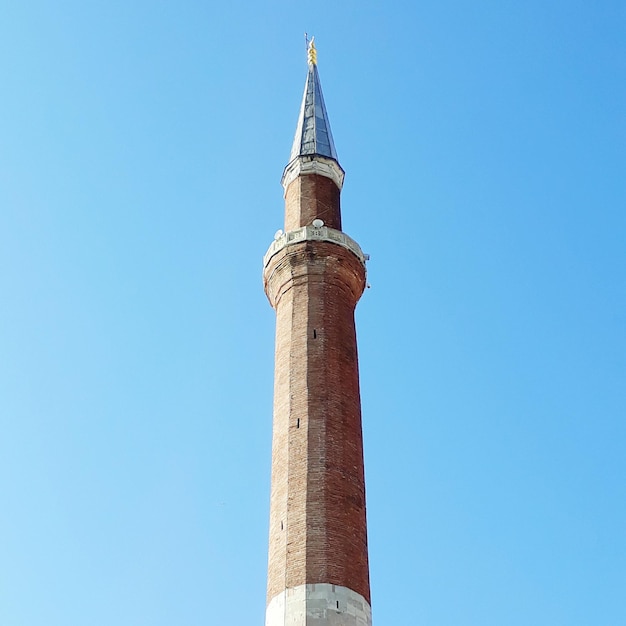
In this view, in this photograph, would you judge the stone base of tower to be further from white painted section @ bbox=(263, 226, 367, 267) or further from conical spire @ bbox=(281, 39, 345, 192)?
conical spire @ bbox=(281, 39, 345, 192)

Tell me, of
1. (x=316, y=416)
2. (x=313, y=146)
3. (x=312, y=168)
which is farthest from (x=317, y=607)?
(x=313, y=146)

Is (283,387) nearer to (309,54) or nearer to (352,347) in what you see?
(352,347)

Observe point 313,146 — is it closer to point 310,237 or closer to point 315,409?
point 310,237

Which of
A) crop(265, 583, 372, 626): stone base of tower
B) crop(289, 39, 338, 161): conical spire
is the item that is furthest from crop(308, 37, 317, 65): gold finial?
crop(265, 583, 372, 626): stone base of tower

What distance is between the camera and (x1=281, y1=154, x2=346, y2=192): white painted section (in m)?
25.4

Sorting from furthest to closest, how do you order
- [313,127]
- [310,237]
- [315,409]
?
[313,127] → [310,237] → [315,409]

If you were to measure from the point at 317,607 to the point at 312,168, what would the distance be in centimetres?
1152

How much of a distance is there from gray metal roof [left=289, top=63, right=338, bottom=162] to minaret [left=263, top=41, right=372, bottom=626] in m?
0.05

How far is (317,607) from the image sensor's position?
705 inches

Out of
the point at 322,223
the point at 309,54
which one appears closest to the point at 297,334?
the point at 322,223

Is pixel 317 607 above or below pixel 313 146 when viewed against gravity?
below

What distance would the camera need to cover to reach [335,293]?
22.8 m

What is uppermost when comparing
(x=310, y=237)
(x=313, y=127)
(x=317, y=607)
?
(x=313, y=127)

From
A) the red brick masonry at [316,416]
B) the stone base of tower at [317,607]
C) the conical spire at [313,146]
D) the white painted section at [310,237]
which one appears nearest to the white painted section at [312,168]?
the conical spire at [313,146]
